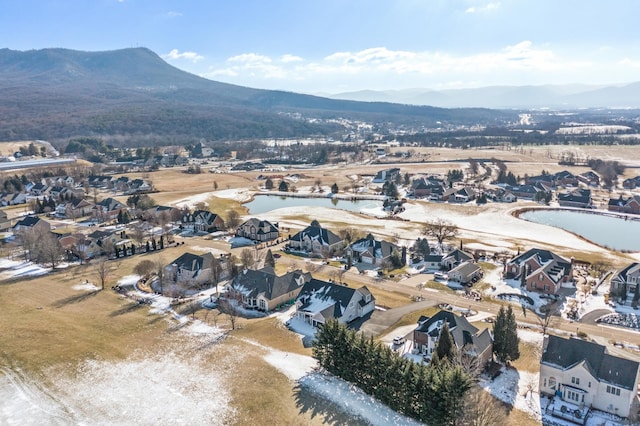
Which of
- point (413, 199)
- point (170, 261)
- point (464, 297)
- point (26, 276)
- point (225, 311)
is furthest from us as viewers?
point (413, 199)

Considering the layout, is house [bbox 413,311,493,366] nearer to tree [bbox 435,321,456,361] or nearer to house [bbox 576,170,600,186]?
tree [bbox 435,321,456,361]

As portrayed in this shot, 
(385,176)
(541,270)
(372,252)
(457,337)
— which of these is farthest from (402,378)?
(385,176)

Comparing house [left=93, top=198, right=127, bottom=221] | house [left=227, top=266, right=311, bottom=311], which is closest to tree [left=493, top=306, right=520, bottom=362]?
house [left=227, top=266, right=311, bottom=311]

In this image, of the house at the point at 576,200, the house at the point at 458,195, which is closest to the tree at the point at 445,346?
the house at the point at 458,195

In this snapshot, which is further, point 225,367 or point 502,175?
point 502,175

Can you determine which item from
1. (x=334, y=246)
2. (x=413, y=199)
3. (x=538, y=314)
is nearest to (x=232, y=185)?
(x=413, y=199)

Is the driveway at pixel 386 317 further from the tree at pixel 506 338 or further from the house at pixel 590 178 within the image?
the house at pixel 590 178

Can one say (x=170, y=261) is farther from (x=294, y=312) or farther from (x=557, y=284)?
(x=557, y=284)
